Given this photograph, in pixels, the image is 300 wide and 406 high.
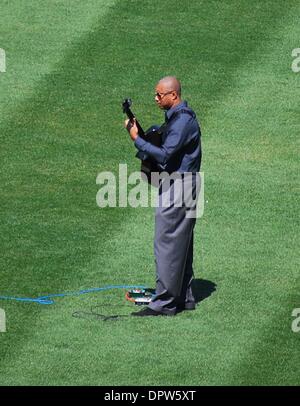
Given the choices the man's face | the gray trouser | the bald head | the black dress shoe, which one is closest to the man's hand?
the man's face

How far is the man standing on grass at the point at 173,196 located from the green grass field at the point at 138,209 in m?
0.35

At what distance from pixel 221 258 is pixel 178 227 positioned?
1.45 metres

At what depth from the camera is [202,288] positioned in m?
16.4

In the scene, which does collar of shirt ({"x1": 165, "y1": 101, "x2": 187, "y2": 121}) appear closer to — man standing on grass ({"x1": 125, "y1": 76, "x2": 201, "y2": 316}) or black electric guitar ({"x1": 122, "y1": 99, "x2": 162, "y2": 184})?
man standing on grass ({"x1": 125, "y1": 76, "x2": 201, "y2": 316})

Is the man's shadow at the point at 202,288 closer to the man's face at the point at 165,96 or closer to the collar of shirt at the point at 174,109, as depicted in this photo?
the collar of shirt at the point at 174,109

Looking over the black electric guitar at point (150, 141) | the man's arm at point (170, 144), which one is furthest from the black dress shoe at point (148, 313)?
the man's arm at point (170, 144)

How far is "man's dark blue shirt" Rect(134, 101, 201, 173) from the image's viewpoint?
50.2 ft

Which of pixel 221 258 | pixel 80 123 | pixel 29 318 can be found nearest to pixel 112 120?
pixel 80 123

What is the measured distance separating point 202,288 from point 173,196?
1.24 metres

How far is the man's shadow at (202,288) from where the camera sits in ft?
53.1

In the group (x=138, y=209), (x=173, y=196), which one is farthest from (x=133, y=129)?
(x=138, y=209)

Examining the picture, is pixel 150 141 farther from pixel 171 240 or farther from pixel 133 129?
pixel 171 240

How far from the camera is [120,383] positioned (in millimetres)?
14359
